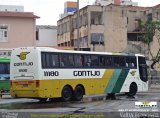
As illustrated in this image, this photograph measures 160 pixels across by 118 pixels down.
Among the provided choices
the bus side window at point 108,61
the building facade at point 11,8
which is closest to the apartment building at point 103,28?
the building facade at point 11,8

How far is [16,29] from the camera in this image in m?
48.2

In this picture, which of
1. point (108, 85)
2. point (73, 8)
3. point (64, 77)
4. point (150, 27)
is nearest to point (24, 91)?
point (64, 77)

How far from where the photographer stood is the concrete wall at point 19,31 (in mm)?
48031

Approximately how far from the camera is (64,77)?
24484 millimetres

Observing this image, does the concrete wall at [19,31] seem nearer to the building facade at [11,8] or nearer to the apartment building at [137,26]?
the building facade at [11,8]

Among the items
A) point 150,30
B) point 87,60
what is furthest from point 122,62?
point 150,30

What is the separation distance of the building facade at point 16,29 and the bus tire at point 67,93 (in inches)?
944

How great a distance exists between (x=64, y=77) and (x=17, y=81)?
253 centimetres

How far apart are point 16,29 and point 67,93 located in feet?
80.9

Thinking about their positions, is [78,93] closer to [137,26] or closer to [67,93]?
[67,93]

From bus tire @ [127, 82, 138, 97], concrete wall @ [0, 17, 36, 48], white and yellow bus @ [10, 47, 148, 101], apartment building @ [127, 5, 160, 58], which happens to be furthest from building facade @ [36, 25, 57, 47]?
white and yellow bus @ [10, 47, 148, 101]

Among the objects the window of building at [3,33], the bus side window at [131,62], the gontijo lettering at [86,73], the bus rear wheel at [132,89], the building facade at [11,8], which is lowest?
the bus rear wheel at [132,89]

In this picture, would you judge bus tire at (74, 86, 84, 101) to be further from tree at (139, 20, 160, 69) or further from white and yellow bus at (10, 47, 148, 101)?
tree at (139, 20, 160, 69)

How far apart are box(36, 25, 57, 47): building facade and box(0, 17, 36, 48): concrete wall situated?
33196 mm
